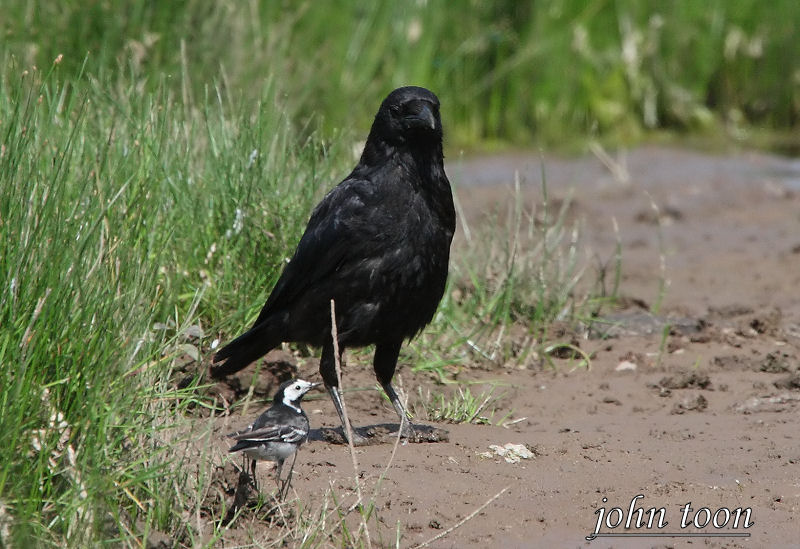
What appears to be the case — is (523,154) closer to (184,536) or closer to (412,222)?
(412,222)

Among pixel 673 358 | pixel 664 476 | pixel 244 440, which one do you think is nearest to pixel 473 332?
pixel 673 358

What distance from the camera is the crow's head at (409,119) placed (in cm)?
495

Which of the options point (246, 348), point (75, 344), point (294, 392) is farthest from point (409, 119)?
point (75, 344)

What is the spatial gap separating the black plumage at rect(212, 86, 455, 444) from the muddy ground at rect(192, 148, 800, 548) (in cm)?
41

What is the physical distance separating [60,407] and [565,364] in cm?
310

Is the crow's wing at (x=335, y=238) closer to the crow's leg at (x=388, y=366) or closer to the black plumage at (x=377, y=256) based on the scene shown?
the black plumage at (x=377, y=256)

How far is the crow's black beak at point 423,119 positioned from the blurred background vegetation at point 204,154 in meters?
0.96

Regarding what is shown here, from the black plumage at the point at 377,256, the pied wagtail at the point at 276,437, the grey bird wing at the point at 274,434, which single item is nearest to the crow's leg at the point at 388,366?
the black plumage at the point at 377,256

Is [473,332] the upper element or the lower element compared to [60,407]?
lower

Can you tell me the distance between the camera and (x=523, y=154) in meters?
11.5

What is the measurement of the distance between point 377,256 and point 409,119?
57 centimetres

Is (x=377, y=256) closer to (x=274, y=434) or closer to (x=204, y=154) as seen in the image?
(x=274, y=434)

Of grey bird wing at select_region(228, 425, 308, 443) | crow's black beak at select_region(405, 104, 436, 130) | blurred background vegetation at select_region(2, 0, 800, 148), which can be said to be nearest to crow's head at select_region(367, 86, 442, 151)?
crow's black beak at select_region(405, 104, 436, 130)

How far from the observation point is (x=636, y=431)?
16.9 ft
